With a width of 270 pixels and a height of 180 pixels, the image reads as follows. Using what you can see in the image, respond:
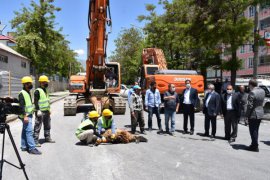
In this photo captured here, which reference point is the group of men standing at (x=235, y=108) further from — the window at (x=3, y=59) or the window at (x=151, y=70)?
the window at (x=3, y=59)

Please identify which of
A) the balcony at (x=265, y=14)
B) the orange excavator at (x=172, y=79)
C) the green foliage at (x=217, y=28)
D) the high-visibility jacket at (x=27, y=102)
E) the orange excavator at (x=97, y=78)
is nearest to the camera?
the high-visibility jacket at (x=27, y=102)

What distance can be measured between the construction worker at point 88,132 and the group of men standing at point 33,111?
951mm

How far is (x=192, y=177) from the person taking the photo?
611 centimetres

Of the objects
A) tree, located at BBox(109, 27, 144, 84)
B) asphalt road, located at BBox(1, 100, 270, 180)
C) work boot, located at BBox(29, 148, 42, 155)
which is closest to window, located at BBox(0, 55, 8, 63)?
asphalt road, located at BBox(1, 100, 270, 180)

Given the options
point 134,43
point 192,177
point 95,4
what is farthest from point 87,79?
point 134,43

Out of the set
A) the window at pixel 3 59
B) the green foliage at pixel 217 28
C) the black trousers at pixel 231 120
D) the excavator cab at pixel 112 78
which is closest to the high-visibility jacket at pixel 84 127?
the black trousers at pixel 231 120

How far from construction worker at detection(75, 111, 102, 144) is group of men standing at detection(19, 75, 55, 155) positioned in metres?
0.95

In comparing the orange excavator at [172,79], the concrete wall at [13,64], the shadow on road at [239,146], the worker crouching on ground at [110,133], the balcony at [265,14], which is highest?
the balcony at [265,14]

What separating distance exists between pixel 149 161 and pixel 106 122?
2607 millimetres

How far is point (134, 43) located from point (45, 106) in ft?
185

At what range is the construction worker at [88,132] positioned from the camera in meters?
8.98

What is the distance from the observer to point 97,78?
56.0ft

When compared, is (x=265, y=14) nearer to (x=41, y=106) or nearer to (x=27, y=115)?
(x=41, y=106)

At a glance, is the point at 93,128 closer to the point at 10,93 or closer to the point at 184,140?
the point at 184,140
